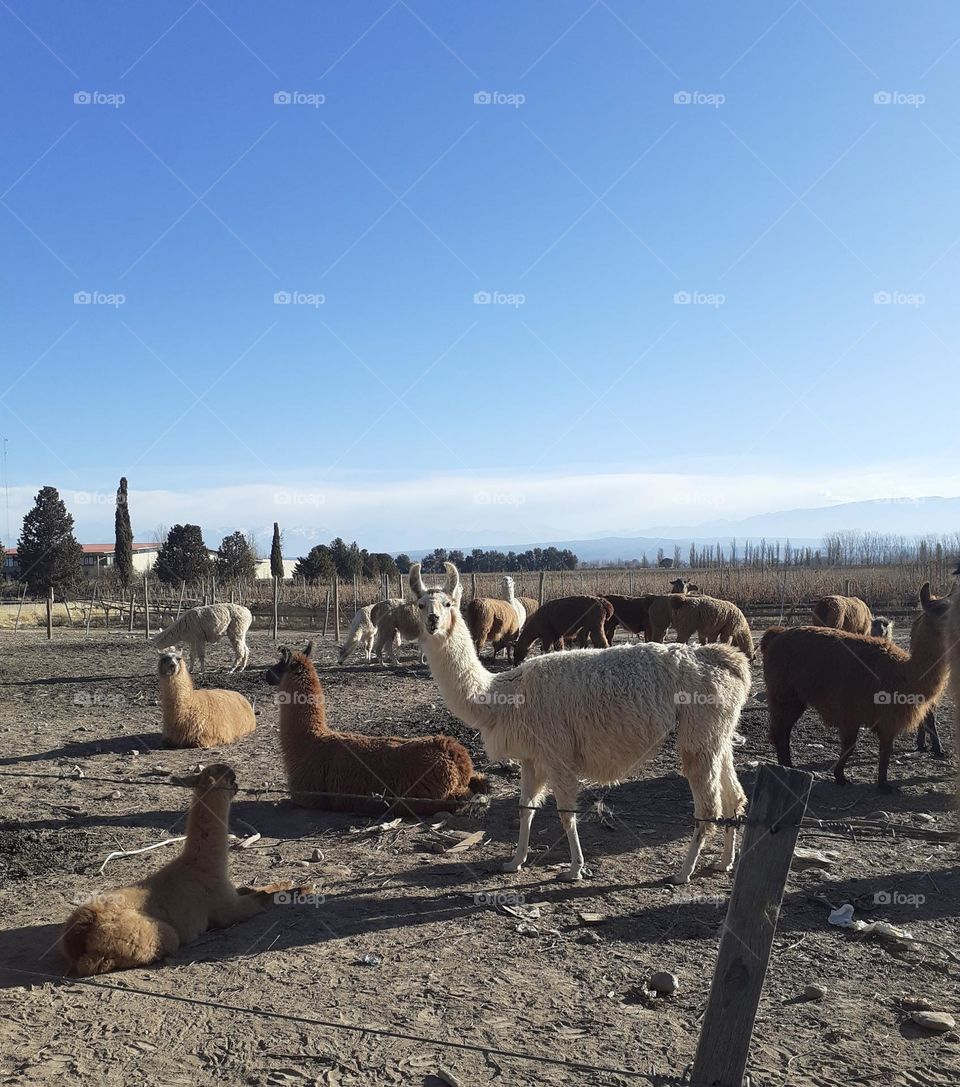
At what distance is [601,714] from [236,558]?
5120cm

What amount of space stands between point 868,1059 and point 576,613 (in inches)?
525

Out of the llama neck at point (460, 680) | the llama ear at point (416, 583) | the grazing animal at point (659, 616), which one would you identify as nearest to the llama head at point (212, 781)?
the llama neck at point (460, 680)

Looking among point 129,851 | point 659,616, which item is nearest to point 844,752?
point 129,851

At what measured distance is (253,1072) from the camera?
320cm

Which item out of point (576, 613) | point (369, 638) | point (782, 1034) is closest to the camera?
point (782, 1034)

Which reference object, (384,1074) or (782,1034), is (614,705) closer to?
(782,1034)

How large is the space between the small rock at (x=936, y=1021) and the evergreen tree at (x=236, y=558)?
44.6 meters

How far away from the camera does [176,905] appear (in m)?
4.34

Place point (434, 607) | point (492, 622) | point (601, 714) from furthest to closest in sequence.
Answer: point (492, 622), point (434, 607), point (601, 714)

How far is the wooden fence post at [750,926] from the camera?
268cm

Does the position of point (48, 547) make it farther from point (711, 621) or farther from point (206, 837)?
point (206, 837)

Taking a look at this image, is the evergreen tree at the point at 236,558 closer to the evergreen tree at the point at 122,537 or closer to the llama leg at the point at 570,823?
the evergreen tree at the point at 122,537

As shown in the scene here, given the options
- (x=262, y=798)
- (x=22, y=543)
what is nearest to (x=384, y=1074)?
(x=262, y=798)

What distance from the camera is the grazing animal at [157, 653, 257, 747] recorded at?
918 cm
